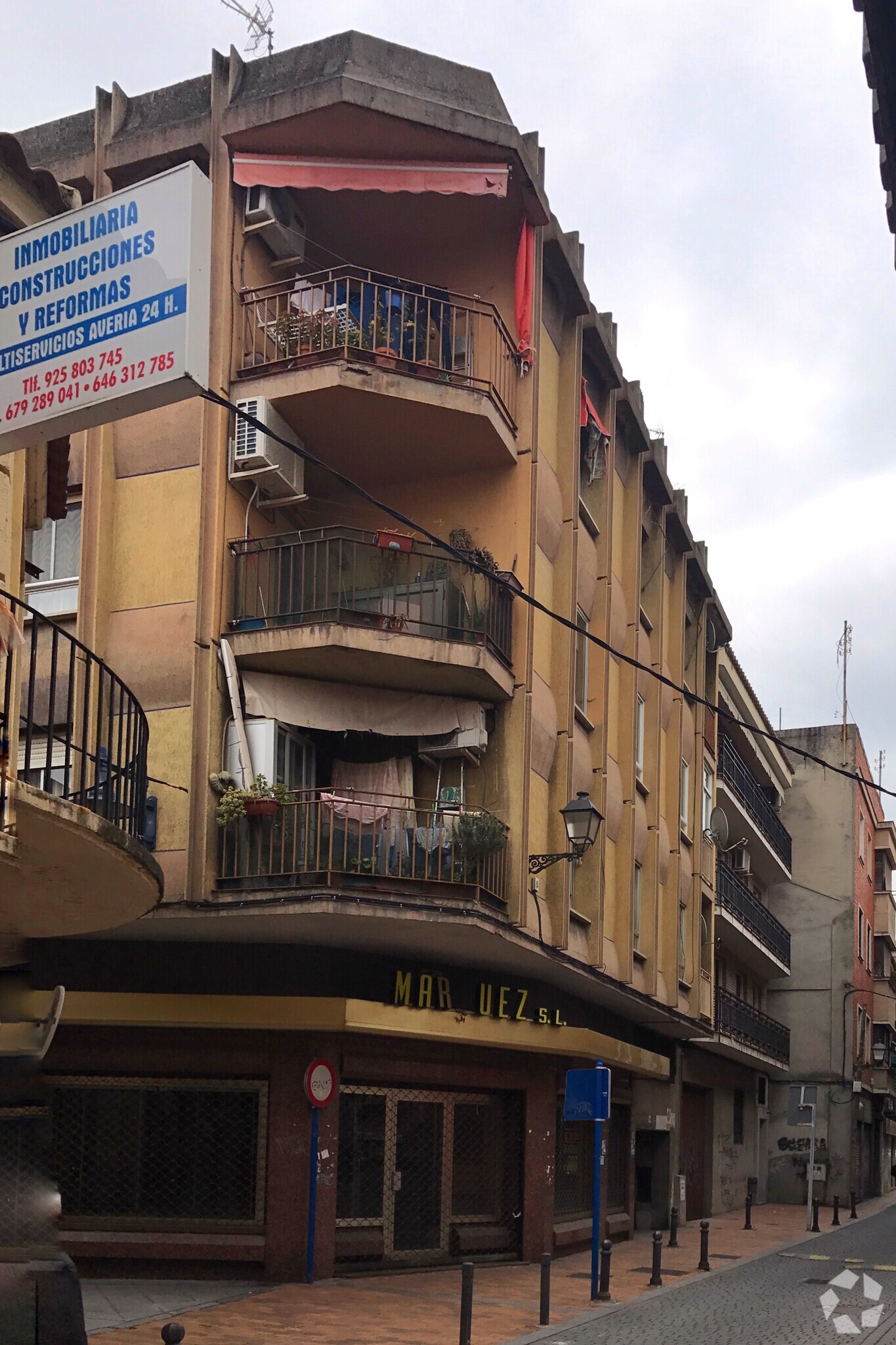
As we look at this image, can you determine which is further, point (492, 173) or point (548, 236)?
point (548, 236)

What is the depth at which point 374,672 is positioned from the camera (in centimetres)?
1786

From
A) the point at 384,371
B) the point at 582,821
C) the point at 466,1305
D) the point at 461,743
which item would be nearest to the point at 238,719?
the point at 461,743

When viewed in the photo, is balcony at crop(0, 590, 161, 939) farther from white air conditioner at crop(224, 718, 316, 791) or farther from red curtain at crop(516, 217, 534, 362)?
red curtain at crop(516, 217, 534, 362)

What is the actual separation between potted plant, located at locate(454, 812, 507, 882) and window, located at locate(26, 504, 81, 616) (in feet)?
16.3

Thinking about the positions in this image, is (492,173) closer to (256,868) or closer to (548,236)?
(548,236)

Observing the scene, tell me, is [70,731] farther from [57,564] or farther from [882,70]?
[57,564]

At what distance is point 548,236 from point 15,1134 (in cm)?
1269

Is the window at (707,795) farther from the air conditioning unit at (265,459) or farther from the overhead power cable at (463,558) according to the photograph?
the air conditioning unit at (265,459)

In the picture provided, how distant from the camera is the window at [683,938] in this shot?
28703 mm

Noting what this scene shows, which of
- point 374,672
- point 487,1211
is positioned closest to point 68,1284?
point 374,672

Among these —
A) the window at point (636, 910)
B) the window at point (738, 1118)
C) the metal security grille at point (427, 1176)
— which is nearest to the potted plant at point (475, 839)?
the metal security grille at point (427, 1176)

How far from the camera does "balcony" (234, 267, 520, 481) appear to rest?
1761 cm

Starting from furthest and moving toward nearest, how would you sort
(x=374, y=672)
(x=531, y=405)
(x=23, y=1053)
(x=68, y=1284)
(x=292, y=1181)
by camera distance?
(x=531, y=405)
(x=374, y=672)
(x=292, y=1181)
(x=23, y=1053)
(x=68, y=1284)

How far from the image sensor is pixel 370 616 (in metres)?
17.3
